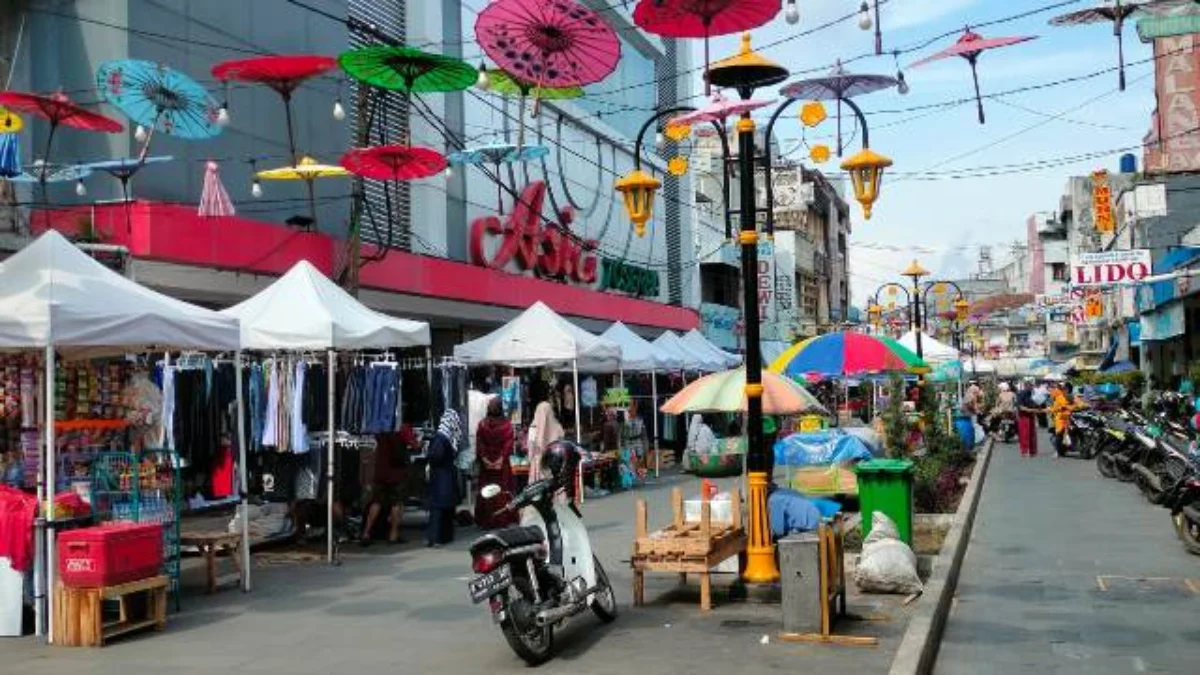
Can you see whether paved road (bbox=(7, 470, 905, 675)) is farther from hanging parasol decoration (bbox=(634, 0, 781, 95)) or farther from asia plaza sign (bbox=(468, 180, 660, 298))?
asia plaza sign (bbox=(468, 180, 660, 298))

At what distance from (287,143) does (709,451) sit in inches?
390

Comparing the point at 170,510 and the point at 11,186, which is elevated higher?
the point at 11,186

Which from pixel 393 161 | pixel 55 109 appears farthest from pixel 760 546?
pixel 55 109

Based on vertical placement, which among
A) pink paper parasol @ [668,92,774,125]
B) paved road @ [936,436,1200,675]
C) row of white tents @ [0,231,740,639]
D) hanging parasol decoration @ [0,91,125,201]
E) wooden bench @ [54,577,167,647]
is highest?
hanging parasol decoration @ [0,91,125,201]

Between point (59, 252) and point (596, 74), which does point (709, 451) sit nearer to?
Result: point (596, 74)

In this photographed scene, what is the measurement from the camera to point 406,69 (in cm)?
1180

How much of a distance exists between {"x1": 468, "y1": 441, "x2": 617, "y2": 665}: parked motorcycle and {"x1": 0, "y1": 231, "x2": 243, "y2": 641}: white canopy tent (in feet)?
10.5

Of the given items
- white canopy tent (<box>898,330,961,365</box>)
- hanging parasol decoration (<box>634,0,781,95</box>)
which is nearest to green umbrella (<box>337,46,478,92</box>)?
hanging parasol decoration (<box>634,0,781,95</box>)

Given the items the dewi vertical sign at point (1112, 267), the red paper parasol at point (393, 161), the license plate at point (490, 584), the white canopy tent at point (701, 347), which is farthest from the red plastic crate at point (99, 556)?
the dewi vertical sign at point (1112, 267)

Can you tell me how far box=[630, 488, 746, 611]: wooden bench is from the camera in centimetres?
855

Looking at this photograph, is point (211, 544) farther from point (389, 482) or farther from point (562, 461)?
point (562, 461)

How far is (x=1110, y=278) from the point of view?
83.6 feet

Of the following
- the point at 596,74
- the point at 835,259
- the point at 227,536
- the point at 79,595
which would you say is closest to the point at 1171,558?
the point at 596,74

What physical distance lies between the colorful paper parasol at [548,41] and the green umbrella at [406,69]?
87cm
